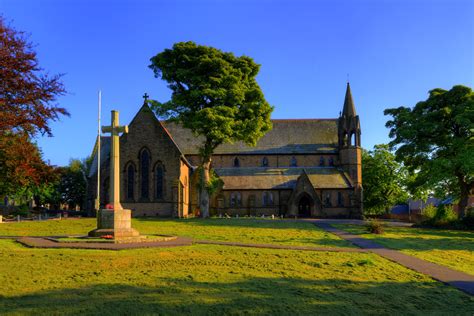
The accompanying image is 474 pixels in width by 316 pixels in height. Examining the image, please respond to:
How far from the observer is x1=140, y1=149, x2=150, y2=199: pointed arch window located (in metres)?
45.1

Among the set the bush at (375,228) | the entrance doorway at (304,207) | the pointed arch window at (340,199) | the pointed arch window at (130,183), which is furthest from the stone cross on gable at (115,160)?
the pointed arch window at (340,199)

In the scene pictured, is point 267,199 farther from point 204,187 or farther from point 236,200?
point 204,187

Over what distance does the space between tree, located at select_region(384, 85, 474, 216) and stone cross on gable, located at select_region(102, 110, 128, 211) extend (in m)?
26.0

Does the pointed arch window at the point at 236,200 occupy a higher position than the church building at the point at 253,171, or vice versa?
the church building at the point at 253,171

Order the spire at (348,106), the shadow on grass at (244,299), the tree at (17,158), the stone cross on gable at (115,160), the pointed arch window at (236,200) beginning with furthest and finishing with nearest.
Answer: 1. the spire at (348,106)
2. the pointed arch window at (236,200)
3. the tree at (17,158)
4. the stone cross on gable at (115,160)
5. the shadow on grass at (244,299)

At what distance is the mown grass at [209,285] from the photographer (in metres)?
7.82

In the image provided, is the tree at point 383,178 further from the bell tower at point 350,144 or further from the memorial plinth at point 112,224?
the memorial plinth at point 112,224

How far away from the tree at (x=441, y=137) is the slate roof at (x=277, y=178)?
16748 mm

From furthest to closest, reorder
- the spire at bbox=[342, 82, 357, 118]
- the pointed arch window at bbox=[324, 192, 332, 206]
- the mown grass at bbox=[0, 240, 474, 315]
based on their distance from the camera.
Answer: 1. the spire at bbox=[342, 82, 357, 118]
2. the pointed arch window at bbox=[324, 192, 332, 206]
3. the mown grass at bbox=[0, 240, 474, 315]

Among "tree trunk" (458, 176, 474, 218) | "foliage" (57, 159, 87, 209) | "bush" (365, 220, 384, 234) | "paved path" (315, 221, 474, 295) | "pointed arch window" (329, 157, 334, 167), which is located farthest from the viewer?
"foliage" (57, 159, 87, 209)

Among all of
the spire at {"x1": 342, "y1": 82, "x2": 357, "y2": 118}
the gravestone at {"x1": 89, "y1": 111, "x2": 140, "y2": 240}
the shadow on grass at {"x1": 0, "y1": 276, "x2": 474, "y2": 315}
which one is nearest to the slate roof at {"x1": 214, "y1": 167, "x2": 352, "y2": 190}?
the spire at {"x1": 342, "y1": 82, "x2": 357, "y2": 118}

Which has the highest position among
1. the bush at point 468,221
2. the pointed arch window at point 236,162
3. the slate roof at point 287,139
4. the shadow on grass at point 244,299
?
the slate roof at point 287,139

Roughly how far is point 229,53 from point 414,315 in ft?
118

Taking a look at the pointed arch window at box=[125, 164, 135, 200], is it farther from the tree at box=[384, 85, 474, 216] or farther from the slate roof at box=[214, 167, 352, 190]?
the tree at box=[384, 85, 474, 216]
